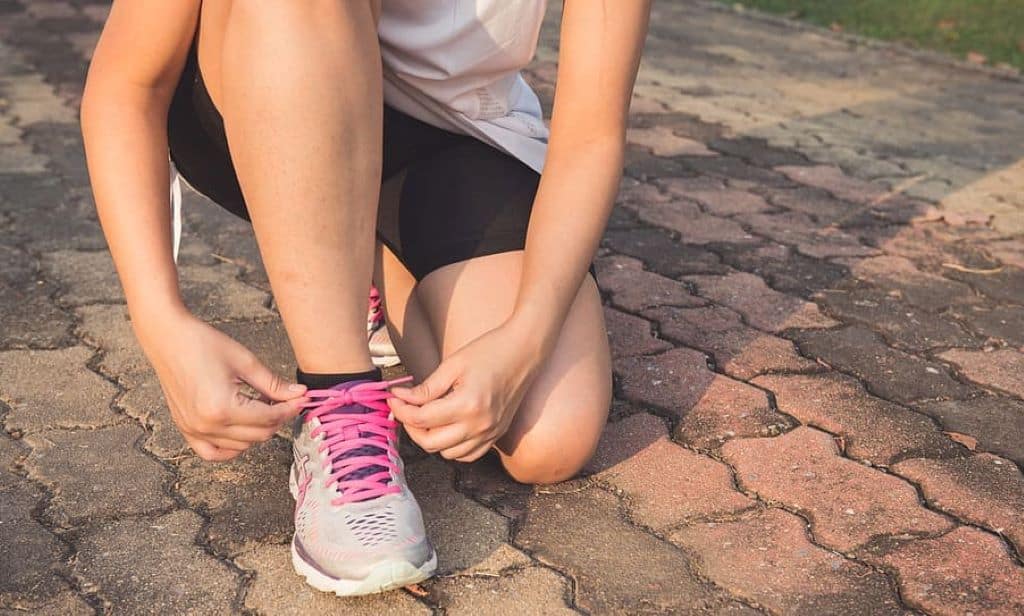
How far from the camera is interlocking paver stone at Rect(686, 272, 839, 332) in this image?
2525 mm

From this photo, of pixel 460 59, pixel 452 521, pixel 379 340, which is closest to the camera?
pixel 452 521

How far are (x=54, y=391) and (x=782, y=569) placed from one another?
1189mm

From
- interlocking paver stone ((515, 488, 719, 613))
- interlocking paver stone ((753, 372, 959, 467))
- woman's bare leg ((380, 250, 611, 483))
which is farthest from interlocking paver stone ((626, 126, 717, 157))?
interlocking paver stone ((515, 488, 719, 613))

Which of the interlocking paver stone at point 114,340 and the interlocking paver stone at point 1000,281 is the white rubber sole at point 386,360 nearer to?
the interlocking paver stone at point 114,340

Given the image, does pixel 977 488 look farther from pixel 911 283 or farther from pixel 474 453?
pixel 911 283

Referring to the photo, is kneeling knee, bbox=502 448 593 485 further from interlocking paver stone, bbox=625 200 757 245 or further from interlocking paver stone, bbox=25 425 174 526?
interlocking paver stone, bbox=625 200 757 245

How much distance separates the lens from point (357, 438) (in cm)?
163

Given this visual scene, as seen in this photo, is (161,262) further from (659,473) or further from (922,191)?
(922,191)

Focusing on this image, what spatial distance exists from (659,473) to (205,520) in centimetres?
64

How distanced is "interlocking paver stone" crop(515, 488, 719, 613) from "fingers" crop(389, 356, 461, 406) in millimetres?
240

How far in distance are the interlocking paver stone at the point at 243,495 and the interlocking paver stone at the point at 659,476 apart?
1.49ft

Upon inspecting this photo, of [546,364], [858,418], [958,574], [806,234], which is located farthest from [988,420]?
[806,234]

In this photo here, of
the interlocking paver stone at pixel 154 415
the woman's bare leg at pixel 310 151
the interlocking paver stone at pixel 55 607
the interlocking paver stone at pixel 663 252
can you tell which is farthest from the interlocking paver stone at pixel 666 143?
the interlocking paver stone at pixel 55 607

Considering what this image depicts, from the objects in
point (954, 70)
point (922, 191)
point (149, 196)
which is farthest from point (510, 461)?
point (954, 70)
